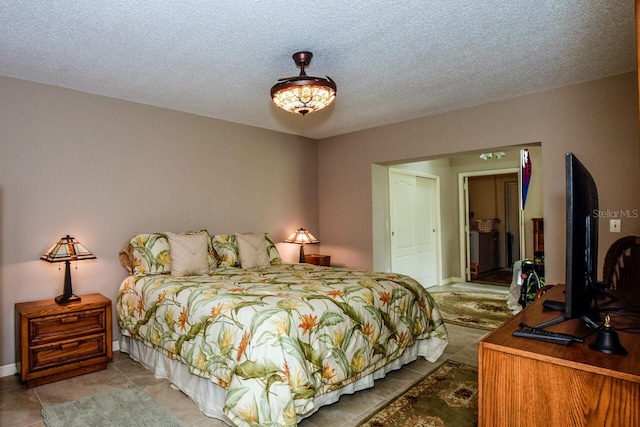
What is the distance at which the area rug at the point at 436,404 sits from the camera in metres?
2.18

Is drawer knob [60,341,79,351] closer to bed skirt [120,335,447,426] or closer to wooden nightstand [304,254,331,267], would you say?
bed skirt [120,335,447,426]

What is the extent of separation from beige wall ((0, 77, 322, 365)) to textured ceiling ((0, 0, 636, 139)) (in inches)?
10.2

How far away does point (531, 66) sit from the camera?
9.41 ft

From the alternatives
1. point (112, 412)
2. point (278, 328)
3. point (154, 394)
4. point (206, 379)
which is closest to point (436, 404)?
point (278, 328)

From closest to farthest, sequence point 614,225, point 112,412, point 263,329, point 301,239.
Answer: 1. point 263,329
2. point 112,412
3. point 614,225
4. point 301,239

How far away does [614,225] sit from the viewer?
10.1 feet

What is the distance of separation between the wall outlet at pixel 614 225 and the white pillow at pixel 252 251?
10.5ft

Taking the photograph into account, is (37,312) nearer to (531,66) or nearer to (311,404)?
(311,404)

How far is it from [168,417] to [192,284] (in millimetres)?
898

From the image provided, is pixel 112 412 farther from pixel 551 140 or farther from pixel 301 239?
pixel 551 140

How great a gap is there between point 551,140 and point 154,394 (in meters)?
3.92

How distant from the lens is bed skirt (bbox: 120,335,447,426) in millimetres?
2268

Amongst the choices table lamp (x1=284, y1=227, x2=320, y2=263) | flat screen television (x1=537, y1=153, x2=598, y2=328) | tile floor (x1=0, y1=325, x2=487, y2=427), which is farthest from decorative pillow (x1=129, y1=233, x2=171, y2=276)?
flat screen television (x1=537, y1=153, x2=598, y2=328)

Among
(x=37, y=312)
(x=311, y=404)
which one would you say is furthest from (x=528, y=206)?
(x=37, y=312)
